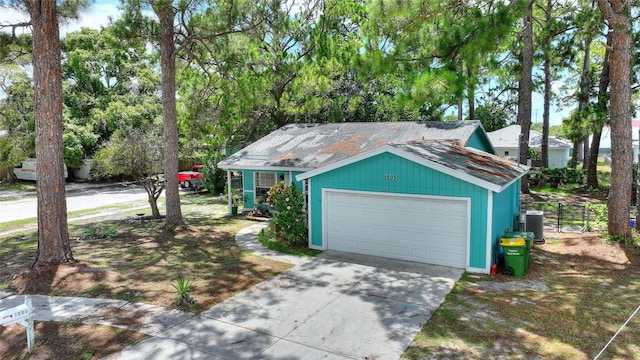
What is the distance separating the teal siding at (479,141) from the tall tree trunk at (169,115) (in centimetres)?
1044

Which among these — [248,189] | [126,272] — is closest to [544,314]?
[126,272]

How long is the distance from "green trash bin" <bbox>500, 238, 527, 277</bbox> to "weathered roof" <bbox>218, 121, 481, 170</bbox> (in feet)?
19.0

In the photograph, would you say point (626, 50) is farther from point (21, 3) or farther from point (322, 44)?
point (21, 3)

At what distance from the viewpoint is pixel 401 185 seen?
406 inches

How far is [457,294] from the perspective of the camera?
8.16 metres

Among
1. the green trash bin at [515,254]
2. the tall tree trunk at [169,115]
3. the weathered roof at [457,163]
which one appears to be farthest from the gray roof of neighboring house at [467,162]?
the tall tree trunk at [169,115]

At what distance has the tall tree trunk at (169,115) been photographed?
1363 centimetres

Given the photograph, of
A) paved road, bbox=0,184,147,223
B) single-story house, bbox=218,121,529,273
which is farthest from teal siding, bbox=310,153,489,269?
paved road, bbox=0,184,147,223

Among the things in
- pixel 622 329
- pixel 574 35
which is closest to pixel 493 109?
pixel 574 35

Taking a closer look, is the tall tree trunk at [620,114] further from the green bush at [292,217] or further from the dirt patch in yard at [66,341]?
the dirt patch in yard at [66,341]

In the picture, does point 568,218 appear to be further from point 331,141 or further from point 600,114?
point 331,141

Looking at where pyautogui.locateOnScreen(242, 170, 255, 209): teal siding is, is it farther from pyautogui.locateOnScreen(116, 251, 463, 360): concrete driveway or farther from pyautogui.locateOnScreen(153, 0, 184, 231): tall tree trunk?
pyautogui.locateOnScreen(116, 251, 463, 360): concrete driveway

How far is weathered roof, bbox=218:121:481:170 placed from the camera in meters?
15.5

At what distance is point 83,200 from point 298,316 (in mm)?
20586
